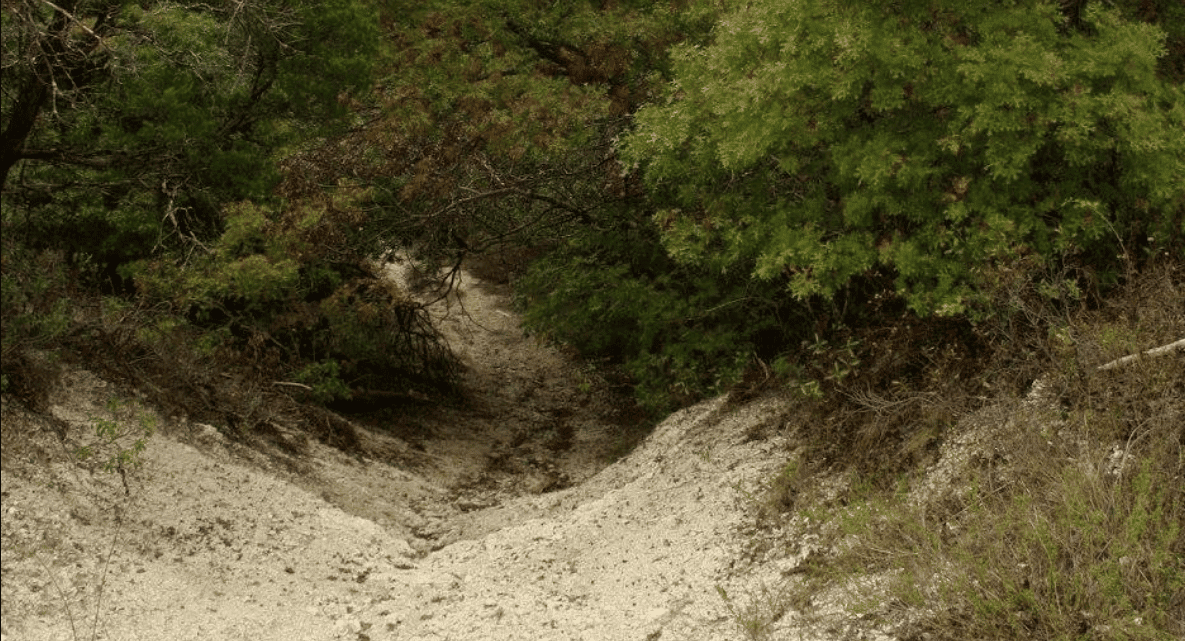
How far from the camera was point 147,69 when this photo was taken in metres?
11.8

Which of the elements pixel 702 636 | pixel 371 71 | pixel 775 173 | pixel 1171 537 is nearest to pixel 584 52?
pixel 371 71

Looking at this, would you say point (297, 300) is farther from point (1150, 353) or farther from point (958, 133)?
point (1150, 353)

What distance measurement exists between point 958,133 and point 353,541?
6233mm

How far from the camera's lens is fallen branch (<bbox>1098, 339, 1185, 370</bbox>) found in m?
7.29

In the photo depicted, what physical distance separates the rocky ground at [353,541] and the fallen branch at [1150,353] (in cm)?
254

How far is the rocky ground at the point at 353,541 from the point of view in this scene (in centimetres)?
784

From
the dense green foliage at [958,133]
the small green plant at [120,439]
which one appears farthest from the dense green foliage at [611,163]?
the small green plant at [120,439]

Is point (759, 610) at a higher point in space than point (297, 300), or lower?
higher

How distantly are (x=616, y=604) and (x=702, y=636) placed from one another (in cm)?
105

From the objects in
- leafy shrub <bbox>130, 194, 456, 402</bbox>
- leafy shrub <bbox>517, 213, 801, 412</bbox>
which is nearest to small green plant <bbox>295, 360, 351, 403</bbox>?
leafy shrub <bbox>130, 194, 456, 402</bbox>

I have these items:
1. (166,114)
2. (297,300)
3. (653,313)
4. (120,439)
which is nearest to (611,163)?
(653,313)

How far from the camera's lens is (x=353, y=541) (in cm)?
1008

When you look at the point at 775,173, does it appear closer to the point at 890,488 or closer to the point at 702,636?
the point at 890,488

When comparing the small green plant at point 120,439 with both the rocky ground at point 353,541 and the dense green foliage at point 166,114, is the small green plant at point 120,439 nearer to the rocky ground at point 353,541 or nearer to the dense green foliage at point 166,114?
the rocky ground at point 353,541
